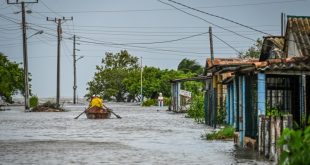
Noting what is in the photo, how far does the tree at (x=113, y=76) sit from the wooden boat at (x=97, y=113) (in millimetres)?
65866

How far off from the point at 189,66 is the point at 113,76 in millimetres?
15216

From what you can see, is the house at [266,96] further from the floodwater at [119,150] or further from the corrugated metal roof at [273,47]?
the corrugated metal roof at [273,47]

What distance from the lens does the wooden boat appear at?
45781 mm

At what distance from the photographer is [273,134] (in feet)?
53.8

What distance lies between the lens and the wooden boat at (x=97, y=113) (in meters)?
45.8

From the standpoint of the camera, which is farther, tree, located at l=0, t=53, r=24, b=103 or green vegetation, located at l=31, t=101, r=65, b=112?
tree, located at l=0, t=53, r=24, b=103

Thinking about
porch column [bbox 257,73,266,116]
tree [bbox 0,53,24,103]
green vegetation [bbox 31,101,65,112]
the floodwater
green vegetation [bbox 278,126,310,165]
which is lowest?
the floodwater

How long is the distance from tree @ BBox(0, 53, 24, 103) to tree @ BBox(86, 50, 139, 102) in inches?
799

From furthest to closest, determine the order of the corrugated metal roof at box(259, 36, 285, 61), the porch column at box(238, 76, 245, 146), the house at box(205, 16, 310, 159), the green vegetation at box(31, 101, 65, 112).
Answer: the green vegetation at box(31, 101, 65, 112), the corrugated metal roof at box(259, 36, 285, 61), the porch column at box(238, 76, 245, 146), the house at box(205, 16, 310, 159)

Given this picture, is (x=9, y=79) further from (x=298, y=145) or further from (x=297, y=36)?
(x=298, y=145)

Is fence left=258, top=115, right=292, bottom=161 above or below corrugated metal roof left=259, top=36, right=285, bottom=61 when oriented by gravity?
below

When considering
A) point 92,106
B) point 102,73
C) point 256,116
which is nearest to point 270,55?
point 92,106

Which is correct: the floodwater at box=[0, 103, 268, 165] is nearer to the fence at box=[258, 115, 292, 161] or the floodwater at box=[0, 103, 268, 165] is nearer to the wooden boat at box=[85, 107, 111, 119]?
the fence at box=[258, 115, 292, 161]

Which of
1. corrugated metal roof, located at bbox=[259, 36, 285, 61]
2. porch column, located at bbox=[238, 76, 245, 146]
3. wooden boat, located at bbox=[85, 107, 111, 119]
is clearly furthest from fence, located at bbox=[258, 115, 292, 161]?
wooden boat, located at bbox=[85, 107, 111, 119]
